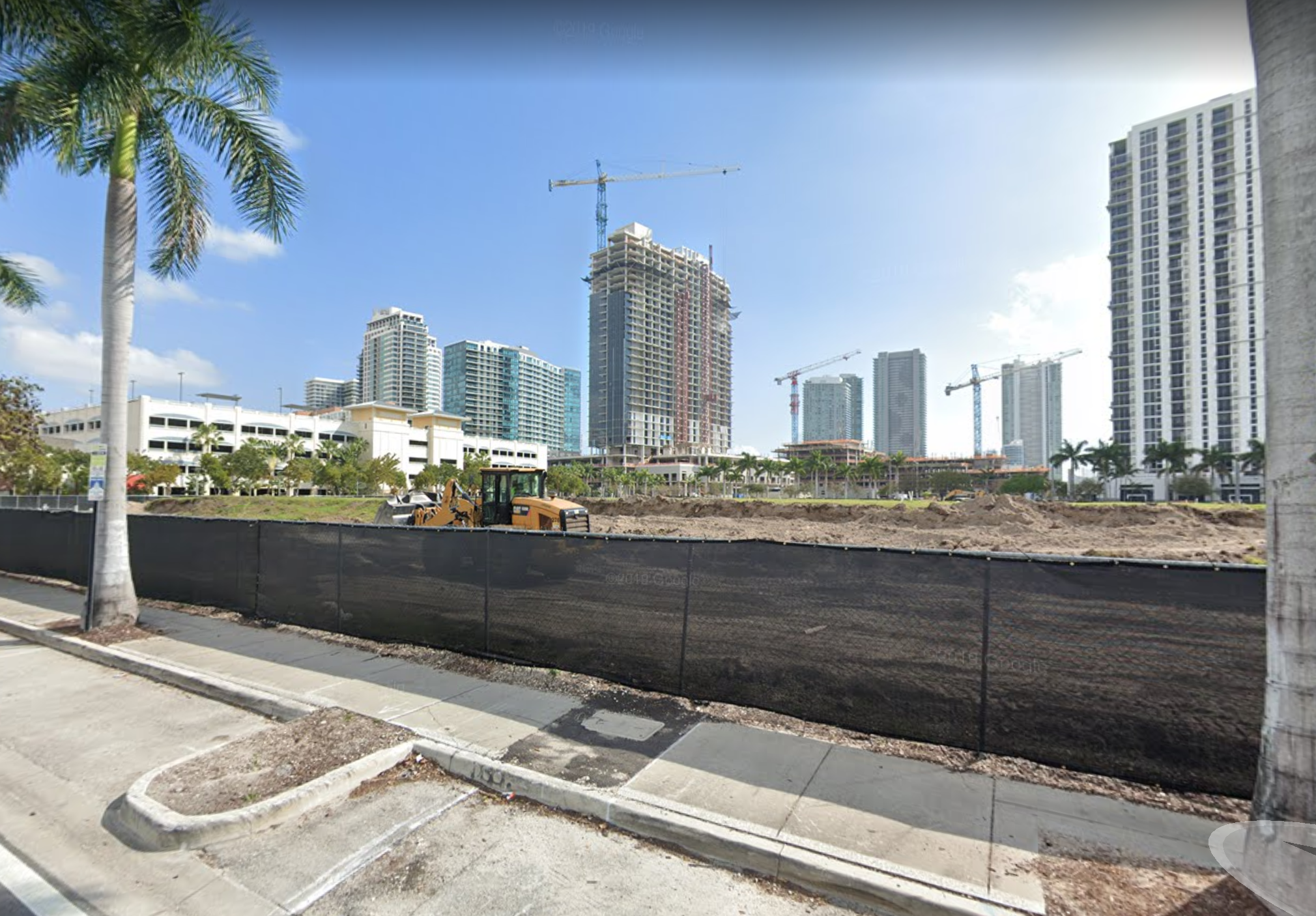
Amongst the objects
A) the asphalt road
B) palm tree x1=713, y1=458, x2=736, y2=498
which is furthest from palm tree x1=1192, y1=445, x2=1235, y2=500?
the asphalt road

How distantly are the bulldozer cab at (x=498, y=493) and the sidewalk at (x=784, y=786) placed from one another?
7957mm

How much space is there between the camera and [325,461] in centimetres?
8438

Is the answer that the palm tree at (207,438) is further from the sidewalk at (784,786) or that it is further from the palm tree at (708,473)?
the palm tree at (708,473)

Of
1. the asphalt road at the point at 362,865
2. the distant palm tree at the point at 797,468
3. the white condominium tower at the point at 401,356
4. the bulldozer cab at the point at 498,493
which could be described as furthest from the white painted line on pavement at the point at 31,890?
the white condominium tower at the point at 401,356

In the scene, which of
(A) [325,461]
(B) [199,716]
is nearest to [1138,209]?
(A) [325,461]

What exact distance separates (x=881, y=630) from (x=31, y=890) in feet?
19.1

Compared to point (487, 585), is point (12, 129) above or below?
above

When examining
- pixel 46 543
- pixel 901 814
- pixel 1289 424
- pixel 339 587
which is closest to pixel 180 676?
pixel 339 587

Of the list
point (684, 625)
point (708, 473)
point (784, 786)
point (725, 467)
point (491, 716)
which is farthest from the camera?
point (708, 473)

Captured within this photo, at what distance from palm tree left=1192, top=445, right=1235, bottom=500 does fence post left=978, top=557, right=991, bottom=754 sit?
443ft

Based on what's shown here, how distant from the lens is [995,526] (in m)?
32.6

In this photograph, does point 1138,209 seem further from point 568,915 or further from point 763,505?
point 568,915

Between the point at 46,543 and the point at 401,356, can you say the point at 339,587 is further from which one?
the point at 401,356

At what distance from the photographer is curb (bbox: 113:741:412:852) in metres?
3.84
